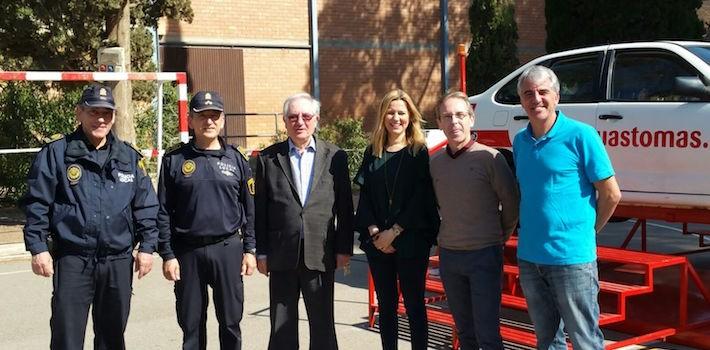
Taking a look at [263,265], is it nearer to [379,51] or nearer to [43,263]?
[43,263]

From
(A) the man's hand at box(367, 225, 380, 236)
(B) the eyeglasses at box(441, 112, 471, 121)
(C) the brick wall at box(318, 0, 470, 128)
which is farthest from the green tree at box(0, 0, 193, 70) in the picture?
(B) the eyeglasses at box(441, 112, 471, 121)

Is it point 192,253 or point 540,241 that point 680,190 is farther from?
point 192,253

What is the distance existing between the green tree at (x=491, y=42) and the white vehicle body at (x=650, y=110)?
12154 mm

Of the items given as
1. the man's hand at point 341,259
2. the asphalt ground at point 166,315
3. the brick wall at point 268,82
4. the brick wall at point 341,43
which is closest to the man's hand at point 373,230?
the man's hand at point 341,259

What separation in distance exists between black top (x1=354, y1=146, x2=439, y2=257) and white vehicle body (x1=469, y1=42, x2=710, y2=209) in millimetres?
2748

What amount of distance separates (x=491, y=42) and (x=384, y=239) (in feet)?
51.8

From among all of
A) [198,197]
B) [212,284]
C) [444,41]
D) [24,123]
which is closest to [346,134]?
[444,41]

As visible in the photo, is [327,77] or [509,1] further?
[327,77]

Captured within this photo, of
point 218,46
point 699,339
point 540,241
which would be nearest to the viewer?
point 540,241

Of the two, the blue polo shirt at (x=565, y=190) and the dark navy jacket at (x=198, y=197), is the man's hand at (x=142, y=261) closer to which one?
the dark navy jacket at (x=198, y=197)

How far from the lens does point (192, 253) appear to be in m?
4.88

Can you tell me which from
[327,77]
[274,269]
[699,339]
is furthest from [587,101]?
[327,77]

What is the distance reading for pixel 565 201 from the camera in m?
4.16

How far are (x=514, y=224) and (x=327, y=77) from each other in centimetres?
1759
